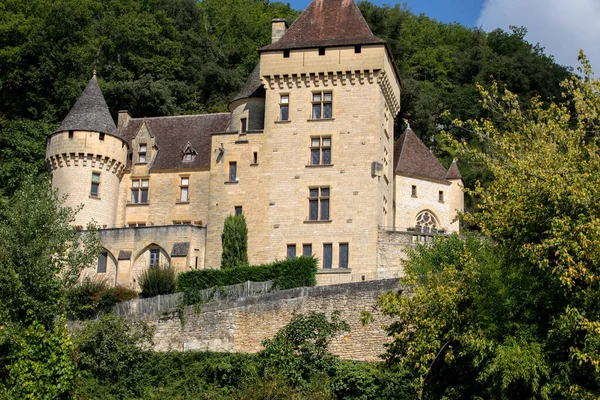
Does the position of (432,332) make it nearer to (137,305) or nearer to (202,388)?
(202,388)

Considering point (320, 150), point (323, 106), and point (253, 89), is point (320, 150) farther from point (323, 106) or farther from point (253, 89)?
point (253, 89)

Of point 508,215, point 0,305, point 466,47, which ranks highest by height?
point 466,47

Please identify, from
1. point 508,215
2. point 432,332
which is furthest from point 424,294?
point 508,215

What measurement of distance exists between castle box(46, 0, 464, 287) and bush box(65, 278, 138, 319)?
3280 millimetres

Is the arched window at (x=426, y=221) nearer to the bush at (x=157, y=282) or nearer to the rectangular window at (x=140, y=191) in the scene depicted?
the rectangular window at (x=140, y=191)

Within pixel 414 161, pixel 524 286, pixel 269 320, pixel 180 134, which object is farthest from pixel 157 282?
pixel 524 286

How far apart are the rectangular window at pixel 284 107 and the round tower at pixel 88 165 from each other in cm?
701

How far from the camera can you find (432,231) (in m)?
43.2

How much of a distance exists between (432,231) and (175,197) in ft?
34.5

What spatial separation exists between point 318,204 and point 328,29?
7039 millimetres

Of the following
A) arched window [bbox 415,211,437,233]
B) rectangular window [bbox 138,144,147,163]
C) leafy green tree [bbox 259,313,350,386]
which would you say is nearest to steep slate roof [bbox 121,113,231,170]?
rectangular window [bbox 138,144,147,163]

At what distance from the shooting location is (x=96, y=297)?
Answer: 3447cm

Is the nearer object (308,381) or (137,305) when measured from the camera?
(308,381)

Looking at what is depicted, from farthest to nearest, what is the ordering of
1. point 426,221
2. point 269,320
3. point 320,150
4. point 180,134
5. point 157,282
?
point 180,134 < point 426,221 < point 320,150 < point 157,282 < point 269,320
